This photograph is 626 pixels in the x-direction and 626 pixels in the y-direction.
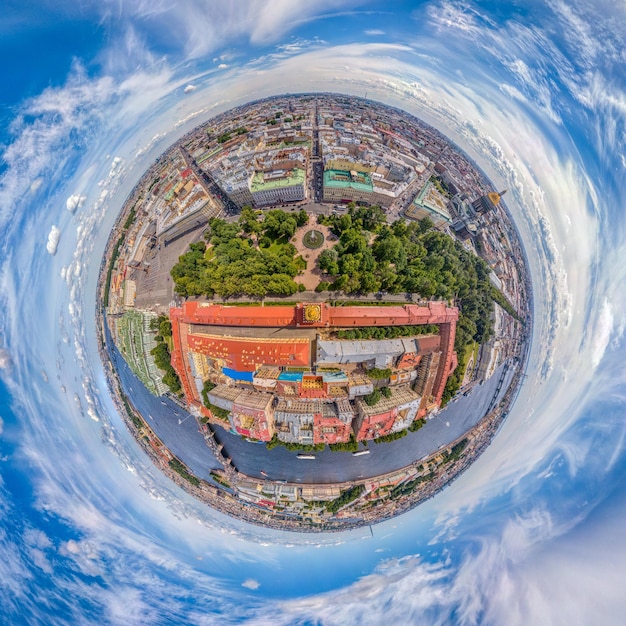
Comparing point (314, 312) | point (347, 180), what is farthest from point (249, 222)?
point (314, 312)

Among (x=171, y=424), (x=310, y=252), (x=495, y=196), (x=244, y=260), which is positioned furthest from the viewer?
(x=495, y=196)

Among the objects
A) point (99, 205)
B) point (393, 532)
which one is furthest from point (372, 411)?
point (99, 205)

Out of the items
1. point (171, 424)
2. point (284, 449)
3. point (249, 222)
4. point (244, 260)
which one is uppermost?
point (249, 222)

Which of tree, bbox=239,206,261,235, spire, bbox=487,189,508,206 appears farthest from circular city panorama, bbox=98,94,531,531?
spire, bbox=487,189,508,206

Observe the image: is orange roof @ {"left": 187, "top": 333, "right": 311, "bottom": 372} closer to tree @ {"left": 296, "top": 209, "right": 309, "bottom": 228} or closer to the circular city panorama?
Result: the circular city panorama

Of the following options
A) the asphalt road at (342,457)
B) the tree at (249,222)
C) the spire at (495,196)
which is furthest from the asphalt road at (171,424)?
the spire at (495,196)

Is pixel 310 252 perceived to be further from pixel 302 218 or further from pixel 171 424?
pixel 171 424
